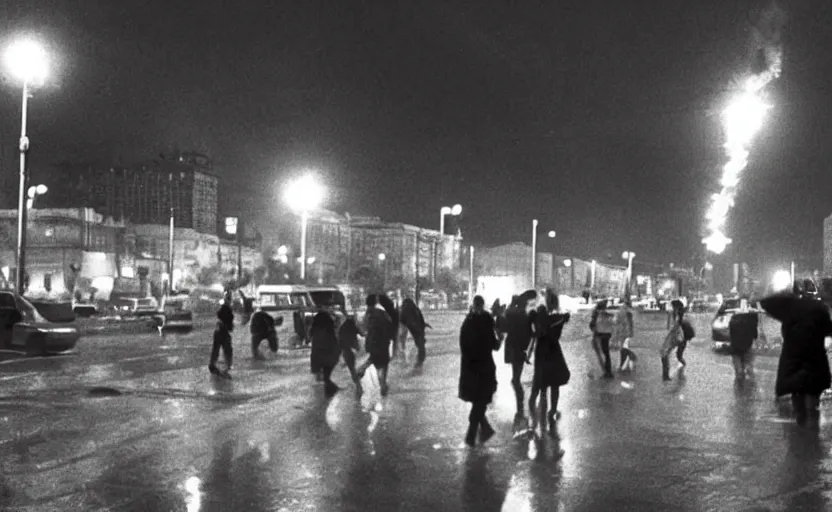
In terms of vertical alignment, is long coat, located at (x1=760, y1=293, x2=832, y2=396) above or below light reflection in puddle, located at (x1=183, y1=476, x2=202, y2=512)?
above

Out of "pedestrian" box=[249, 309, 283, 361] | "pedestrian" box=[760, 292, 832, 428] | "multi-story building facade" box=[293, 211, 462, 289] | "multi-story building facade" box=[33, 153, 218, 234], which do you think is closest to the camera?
"pedestrian" box=[760, 292, 832, 428]

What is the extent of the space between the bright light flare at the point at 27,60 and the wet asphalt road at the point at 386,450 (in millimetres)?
16181

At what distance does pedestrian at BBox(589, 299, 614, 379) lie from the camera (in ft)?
60.1

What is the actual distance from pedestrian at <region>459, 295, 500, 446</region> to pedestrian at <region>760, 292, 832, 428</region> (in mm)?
3246

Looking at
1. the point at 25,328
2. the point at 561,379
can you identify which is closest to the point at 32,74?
the point at 25,328

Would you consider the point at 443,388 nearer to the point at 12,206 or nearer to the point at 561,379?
the point at 561,379

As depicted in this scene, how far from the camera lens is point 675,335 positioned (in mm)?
18578

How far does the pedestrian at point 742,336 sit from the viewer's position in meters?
16.9

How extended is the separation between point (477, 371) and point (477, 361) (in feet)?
0.51

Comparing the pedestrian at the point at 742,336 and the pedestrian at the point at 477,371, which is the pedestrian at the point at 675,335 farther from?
the pedestrian at the point at 477,371

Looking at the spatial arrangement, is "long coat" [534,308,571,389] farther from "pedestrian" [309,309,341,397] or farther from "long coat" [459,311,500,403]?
"pedestrian" [309,309,341,397]

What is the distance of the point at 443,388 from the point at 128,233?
8070 cm

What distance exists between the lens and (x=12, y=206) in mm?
99438

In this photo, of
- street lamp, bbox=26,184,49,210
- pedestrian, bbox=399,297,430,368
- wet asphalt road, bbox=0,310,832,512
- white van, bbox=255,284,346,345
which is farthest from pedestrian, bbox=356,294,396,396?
street lamp, bbox=26,184,49,210
